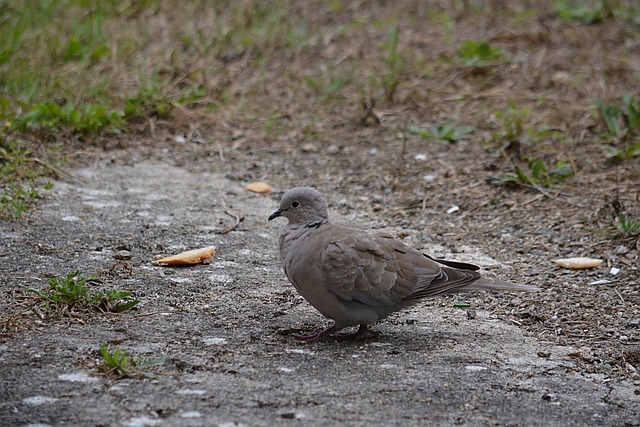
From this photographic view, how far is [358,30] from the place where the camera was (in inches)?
356

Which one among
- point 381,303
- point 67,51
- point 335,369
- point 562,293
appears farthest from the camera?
point 67,51

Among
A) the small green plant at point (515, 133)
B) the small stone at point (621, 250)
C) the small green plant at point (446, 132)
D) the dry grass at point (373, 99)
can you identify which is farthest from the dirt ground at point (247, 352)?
the small green plant at point (446, 132)

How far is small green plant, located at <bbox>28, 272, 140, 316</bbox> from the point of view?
373cm

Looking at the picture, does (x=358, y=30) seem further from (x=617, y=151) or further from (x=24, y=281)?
(x=24, y=281)

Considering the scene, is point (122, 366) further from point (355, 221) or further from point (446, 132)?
point (446, 132)

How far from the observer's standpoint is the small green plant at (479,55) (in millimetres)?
8102

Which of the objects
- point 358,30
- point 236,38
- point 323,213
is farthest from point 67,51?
point 323,213

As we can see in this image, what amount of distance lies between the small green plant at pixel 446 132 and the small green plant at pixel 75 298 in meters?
3.53

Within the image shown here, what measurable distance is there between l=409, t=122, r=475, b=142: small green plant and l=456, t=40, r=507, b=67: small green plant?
1.32 m

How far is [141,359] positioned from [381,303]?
1.08 meters

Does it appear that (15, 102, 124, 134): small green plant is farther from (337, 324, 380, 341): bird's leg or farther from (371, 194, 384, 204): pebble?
(337, 324, 380, 341): bird's leg

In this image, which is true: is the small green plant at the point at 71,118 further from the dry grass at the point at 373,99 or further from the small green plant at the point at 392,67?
the small green plant at the point at 392,67

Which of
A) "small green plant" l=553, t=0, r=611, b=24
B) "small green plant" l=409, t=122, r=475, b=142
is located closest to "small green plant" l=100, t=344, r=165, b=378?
"small green plant" l=409, t=122, r=475, b=142

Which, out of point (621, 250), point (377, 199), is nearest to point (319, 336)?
point (621, 250)
